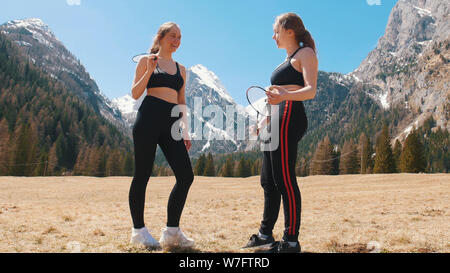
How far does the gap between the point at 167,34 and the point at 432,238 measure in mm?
5146

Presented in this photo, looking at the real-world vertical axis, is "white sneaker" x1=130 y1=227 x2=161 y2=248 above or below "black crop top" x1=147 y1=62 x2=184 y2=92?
below

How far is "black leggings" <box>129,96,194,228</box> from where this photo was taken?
4.16m

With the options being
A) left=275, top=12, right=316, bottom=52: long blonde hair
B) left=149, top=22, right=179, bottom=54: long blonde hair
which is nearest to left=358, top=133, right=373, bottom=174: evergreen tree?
left=275, top=12, right=316, bottom=52: long blonde hair

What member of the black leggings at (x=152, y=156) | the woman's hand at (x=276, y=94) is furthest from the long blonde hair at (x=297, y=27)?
the black leggings at (x=152, y=156)

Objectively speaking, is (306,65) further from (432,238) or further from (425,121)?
(425,121)

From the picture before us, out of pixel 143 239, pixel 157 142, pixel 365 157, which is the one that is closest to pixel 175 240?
pixel 143 239

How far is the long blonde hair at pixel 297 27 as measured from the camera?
13.3ft

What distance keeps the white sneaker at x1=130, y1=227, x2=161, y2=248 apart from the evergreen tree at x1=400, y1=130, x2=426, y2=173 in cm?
6570

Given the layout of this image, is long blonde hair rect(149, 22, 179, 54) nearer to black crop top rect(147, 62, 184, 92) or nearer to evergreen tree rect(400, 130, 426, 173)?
black crop top rect(147, 62, 184, 92)

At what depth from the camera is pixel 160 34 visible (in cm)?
454

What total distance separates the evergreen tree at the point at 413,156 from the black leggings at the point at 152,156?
65394mm

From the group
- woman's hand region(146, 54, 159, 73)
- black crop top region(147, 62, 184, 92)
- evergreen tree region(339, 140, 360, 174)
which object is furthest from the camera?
evergreen tree region(339, 140, 360, 174)

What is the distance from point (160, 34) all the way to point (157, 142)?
165cm
